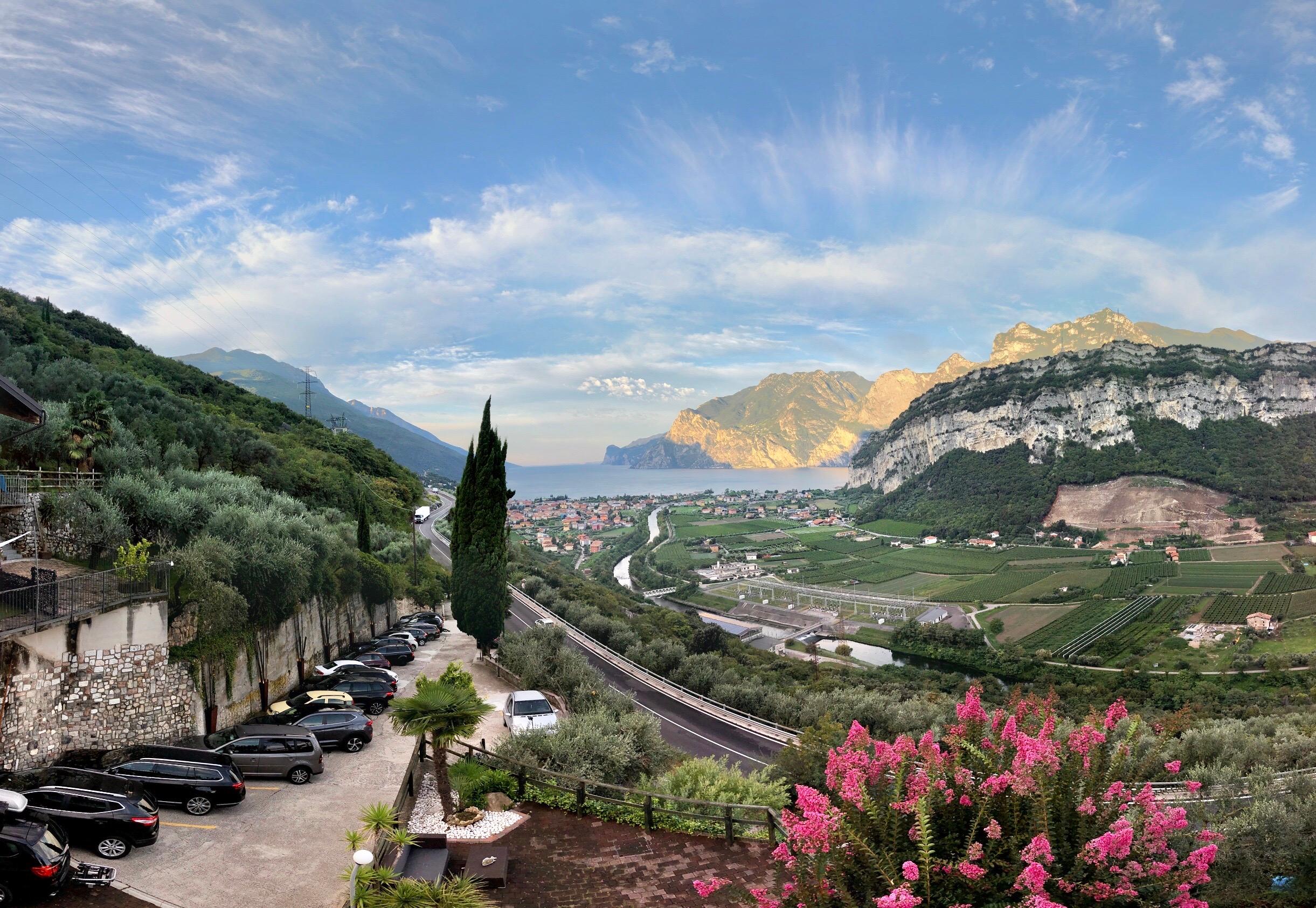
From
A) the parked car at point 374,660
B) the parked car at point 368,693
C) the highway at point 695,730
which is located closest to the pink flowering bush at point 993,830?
the highway at point 695,730

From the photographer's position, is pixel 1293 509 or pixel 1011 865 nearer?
pixel 1011 865

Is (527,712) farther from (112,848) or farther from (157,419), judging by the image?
(157,419)

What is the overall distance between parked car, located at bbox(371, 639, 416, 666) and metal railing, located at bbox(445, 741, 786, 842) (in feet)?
43.7

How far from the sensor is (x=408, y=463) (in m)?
198

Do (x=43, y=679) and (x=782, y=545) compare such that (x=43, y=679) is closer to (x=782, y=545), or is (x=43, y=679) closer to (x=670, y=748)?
(x=670, y=748)

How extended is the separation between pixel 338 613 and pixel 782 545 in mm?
119355

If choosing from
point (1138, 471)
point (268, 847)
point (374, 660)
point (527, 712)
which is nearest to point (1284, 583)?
Result: point (1138, 471)

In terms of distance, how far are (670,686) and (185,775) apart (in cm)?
1929

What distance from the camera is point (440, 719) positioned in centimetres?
1014

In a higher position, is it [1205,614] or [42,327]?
[42,327]

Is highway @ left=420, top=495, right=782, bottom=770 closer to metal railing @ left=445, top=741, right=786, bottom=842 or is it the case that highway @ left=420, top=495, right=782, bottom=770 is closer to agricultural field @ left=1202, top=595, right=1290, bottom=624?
metal railing @ left=445, top=741, right=786, bottom=842

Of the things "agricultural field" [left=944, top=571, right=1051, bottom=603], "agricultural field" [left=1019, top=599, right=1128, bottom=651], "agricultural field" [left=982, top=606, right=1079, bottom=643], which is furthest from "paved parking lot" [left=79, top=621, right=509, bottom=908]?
"agricultural field" [left=944, top=571, right=1051, bottom=603]

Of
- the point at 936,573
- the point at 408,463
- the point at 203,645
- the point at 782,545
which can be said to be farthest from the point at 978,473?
the point at 203,645

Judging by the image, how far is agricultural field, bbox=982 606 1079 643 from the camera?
68.8m
